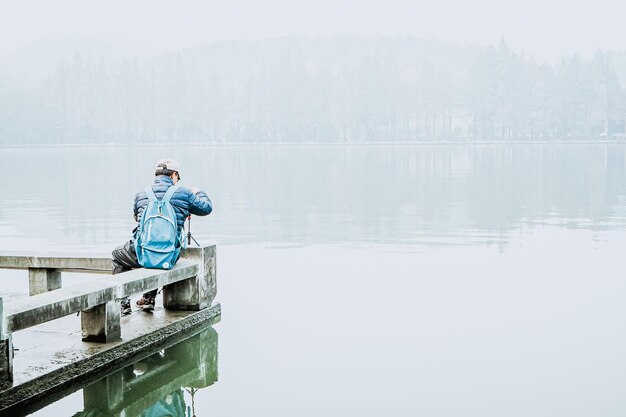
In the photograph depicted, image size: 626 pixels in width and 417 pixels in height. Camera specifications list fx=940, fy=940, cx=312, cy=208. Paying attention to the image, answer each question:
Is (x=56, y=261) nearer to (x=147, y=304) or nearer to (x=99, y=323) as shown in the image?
(x=147, y=304)

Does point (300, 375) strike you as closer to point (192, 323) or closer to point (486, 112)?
point (192, 323)

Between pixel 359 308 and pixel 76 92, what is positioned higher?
pixel 76 92

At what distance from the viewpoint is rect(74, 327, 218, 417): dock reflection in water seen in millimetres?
6973

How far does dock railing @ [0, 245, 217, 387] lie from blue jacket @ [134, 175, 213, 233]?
1.68ft

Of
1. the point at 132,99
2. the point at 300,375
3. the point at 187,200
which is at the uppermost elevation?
the point at 132,99

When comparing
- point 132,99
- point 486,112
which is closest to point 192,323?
point 486,112

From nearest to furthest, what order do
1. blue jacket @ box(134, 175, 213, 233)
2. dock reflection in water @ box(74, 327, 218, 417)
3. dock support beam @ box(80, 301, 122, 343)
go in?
1. dock reflection in water @ box(74, 327, 218, 417)
2. dock support beam @ box(80, 301, 122, 343)
3. blue jacket @ box(134, 175, 213, 233)

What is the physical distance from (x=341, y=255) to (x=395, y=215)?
7454mm

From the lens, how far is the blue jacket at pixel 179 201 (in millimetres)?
8422

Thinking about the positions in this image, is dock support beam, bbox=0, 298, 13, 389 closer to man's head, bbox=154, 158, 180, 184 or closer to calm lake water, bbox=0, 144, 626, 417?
calm lake water, bbox=0, 144, 626, 417

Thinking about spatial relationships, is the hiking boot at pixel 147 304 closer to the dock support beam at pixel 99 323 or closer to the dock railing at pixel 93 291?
the dock railing at pixel 93 291

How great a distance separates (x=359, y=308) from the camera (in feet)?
35.1

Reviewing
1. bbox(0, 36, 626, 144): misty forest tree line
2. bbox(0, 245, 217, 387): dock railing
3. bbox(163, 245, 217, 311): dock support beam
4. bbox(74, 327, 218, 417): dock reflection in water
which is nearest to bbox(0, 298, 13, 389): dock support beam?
bbox(0, 245, 217, 387): dock railing

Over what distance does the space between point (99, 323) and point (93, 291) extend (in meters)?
0.49
